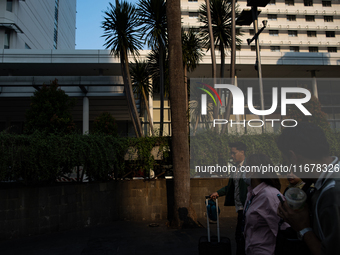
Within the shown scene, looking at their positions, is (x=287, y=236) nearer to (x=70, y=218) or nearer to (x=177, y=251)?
(x=177, y=251)

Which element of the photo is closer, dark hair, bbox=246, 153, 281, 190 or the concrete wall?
dark hair, bbox=246, 153, 281, 190

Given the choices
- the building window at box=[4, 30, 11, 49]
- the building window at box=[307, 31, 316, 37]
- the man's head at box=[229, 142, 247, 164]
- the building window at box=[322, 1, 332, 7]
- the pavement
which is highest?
the building window at box=[322, 1, 332, 7]

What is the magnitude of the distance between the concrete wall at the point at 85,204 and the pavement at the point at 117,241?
266 millimetres

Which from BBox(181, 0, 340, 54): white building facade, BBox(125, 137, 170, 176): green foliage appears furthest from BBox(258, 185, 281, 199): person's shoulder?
BBox(181, 0, 340, 54): white building facade

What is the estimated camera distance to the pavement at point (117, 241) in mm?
5562

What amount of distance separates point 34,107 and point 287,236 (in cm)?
1147

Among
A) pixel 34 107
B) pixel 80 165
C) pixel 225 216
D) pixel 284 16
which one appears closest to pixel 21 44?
pixel 34 107

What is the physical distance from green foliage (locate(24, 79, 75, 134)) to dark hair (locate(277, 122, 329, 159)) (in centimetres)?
1062

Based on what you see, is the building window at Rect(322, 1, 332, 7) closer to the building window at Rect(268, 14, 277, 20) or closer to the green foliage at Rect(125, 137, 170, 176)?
the building window at Rect(268, 14, 277, 20)

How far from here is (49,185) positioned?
724 cm

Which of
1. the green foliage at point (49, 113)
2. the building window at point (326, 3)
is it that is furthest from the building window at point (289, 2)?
the green foliage at point (49, 113)

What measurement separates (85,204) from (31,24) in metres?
32.2

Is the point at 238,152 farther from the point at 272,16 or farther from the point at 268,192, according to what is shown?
the point at 272,16

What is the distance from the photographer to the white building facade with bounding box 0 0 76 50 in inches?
1085
